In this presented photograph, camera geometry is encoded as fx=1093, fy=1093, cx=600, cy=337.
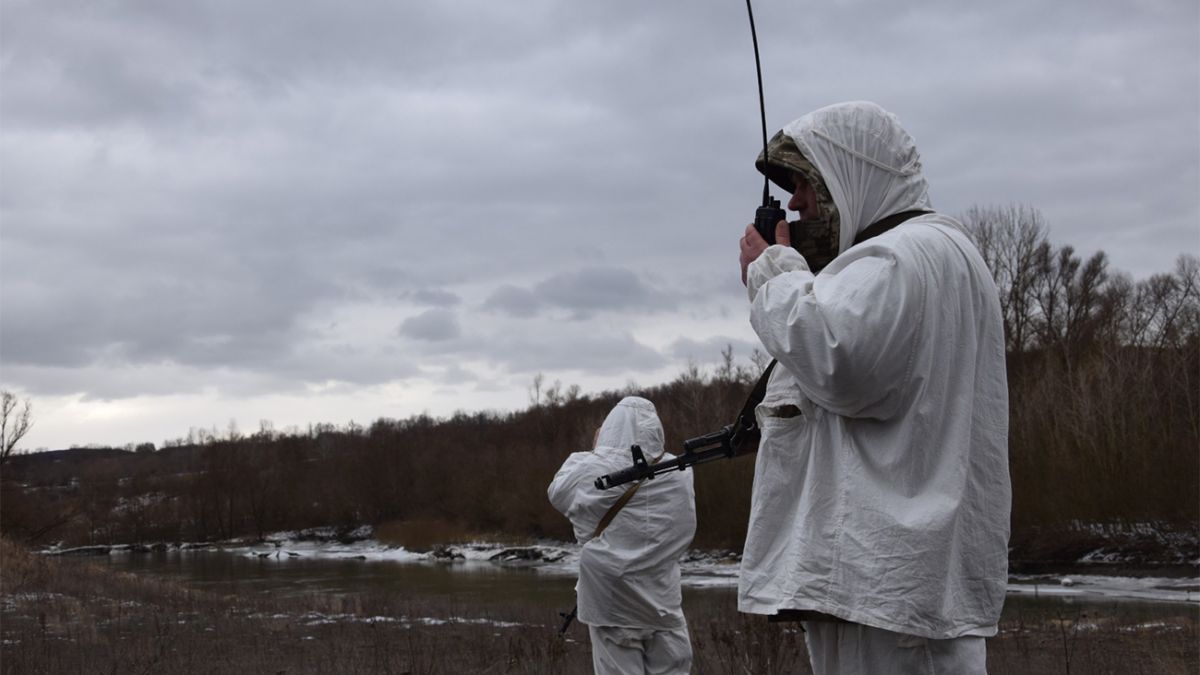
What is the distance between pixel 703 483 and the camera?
51500 millimetres

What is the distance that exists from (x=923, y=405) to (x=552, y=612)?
19612 mm

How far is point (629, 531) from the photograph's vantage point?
7645mm

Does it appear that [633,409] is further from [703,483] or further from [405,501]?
[405,501]

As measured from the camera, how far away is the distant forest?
37656 millimetres

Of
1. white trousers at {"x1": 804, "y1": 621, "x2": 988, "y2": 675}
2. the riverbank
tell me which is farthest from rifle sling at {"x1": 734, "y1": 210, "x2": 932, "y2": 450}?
the riverbank

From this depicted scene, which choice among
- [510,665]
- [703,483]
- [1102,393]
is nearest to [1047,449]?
[1102,393]

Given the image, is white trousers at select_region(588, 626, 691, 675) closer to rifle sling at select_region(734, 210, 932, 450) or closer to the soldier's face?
rifle sling at select_region(734, 210, 932, 450)

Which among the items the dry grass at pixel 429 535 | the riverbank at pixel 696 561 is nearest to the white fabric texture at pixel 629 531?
the riverbank at pixel 696 561

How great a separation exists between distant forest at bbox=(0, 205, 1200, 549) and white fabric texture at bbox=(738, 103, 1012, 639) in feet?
121

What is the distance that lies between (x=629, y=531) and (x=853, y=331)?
5138 millimetres

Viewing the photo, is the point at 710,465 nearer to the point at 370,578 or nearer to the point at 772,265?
the point at 370,578

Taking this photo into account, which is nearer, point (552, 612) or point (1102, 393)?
A: point (552, 612)

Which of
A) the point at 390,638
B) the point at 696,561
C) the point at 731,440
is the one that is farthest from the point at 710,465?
the point at 731,440

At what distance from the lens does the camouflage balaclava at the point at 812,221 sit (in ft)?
10.5
